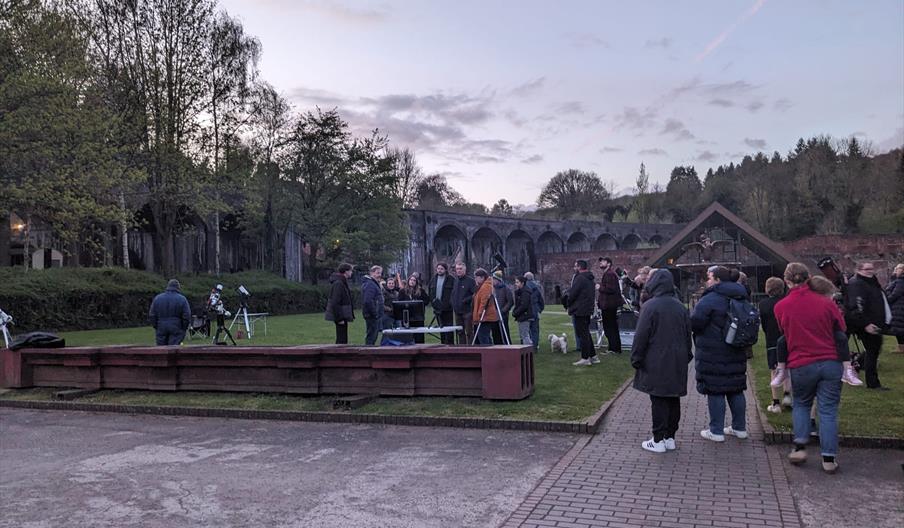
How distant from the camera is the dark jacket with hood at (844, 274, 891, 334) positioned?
9.21 m

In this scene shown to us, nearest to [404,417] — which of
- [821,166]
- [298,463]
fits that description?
[298,463]

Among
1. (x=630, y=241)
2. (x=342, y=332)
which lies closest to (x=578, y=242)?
(x=630, y=241)

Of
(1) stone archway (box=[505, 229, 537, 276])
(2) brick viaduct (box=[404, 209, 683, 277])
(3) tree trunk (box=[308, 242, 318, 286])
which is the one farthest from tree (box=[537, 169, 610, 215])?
A: (3) tree trunk (box=[308, 242, 318, 286])

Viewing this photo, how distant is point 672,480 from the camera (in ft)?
18.6

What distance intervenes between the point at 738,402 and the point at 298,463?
13.8 feet

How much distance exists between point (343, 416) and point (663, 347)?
386cm

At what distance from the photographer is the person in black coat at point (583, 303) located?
1216 cm

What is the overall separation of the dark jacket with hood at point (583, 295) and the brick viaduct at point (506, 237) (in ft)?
→ 126

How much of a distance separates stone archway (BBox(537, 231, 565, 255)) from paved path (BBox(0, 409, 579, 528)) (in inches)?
2324

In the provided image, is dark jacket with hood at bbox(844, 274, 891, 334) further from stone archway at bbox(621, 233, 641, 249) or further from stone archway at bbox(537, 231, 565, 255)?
stone archway at bbox(621, 233, 641, 249)

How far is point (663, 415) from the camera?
260 inches

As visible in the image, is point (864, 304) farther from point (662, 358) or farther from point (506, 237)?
point (506, 237)

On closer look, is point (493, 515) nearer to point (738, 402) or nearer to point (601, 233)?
point (738, 402)

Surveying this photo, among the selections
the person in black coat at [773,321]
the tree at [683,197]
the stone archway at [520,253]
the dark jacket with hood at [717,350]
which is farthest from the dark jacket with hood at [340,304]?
the tree at [683,197]
